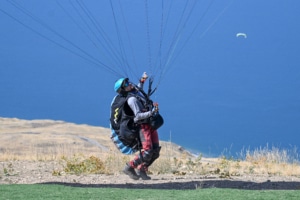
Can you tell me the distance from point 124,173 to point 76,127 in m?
35.4

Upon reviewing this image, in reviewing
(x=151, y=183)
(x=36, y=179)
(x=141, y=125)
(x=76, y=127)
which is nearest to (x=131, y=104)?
(x=141, y=125)

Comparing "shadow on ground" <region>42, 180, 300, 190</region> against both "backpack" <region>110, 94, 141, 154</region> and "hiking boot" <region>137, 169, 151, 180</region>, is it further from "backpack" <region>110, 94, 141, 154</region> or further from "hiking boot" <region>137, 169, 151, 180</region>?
"backpack" <region>110, 94, 141, 154</region>

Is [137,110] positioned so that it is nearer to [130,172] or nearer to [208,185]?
[130,172]

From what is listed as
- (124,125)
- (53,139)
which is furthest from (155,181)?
(53,139)

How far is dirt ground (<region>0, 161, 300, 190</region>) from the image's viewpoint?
468 inches

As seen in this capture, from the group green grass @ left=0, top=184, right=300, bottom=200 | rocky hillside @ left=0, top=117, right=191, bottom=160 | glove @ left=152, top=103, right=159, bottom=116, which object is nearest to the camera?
green grass @ left=0, top=184, right=300, bottom=200

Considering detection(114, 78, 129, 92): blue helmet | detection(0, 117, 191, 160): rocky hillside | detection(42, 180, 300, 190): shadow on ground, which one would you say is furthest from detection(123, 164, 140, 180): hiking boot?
detection(0, 117, 191, 160): rocky hillside

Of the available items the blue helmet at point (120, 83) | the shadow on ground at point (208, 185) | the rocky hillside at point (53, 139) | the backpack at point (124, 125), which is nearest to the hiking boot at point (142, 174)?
the shadow on ground at point (208, 185)

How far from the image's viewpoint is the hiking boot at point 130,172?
12383mm

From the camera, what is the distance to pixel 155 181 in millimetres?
12414

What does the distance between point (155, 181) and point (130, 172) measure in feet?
1.49

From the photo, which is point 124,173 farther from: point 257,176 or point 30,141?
point 30,141

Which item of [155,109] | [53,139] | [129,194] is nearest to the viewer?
[129,194]

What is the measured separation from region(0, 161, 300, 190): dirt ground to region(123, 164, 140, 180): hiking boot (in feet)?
0.29
